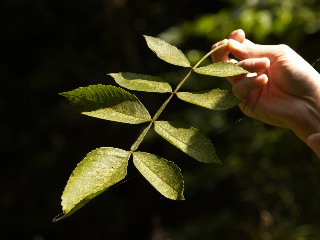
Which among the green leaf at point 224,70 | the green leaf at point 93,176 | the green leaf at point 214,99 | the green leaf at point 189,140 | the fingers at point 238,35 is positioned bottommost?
the fingers at point 238,35

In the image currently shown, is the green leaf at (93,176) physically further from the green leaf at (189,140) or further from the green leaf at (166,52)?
the green leaf at (166,52)

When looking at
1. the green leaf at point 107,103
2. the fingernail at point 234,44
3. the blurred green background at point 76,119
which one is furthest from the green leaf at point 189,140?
the blurred green background at point 76,119

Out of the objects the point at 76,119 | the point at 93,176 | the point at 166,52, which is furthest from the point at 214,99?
the point at 76,119

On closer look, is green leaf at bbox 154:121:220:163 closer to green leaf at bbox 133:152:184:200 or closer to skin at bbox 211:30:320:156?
green leaf at bbox 133:152:184:200

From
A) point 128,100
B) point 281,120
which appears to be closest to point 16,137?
point 281,120

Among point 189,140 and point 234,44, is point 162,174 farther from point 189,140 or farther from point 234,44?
point 234,44

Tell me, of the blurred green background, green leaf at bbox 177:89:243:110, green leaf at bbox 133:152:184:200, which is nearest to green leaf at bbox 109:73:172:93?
green leaf at bbox 177:89:243:110
